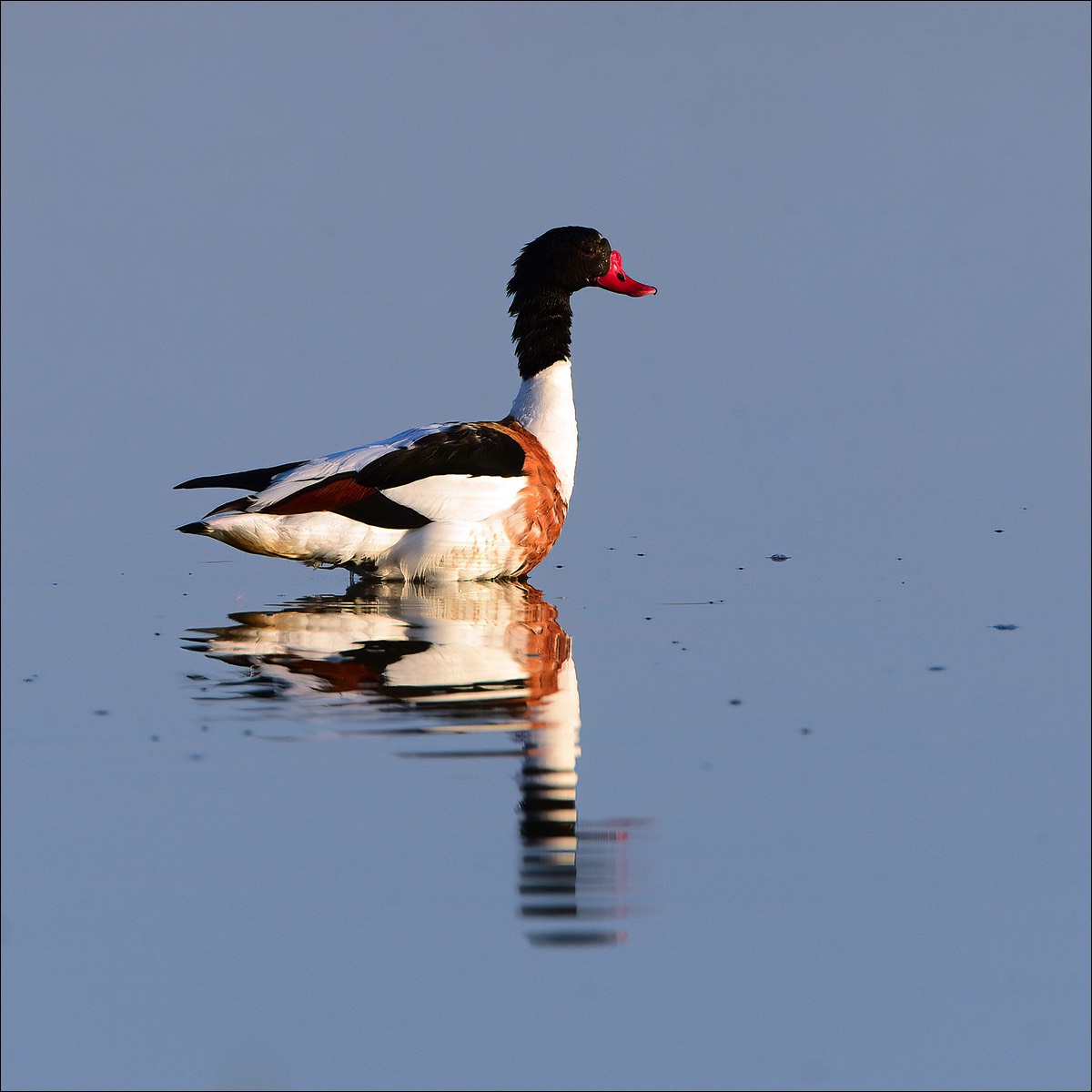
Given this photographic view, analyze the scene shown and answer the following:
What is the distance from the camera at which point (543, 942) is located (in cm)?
470

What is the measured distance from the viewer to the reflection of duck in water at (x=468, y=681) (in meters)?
→ 5.22

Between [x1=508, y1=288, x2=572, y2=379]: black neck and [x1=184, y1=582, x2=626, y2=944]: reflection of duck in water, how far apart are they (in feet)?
6.20

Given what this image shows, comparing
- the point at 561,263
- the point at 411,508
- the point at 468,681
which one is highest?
the point at 561,263

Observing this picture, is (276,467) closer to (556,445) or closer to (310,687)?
(556,445)

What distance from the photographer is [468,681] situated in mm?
7398

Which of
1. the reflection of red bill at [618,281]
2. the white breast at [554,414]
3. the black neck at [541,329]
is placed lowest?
the white breast at [554,414]

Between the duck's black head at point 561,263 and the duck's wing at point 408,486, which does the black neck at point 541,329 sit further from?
the duck's wing at point 408,486

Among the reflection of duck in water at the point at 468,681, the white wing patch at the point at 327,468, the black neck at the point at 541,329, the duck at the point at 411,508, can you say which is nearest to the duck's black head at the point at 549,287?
the black neck at the point at 541,329

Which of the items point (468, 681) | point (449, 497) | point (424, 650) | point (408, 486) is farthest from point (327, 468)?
point (468, 681)

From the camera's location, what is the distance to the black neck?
38.1ft

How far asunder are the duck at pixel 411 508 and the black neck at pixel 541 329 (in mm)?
897

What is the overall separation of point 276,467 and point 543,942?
6.54 m

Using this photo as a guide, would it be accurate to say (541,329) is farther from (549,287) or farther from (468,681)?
(468,681)

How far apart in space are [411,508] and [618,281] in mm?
3047
